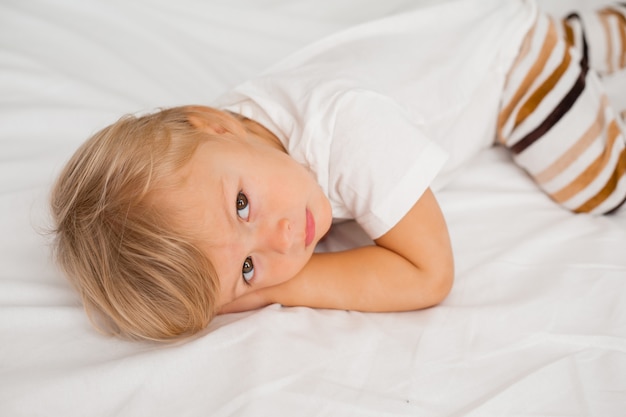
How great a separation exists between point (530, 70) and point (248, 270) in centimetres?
72

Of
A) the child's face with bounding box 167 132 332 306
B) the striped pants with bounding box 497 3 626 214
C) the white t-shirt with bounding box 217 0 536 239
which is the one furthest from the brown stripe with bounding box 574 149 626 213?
the child's face with bounding box 167 132 332 306

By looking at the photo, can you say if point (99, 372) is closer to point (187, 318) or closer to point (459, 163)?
point (187, 318)

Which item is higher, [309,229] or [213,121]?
[213,121]

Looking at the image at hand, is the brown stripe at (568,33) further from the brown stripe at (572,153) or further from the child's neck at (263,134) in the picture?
the child's neck at (263,134)

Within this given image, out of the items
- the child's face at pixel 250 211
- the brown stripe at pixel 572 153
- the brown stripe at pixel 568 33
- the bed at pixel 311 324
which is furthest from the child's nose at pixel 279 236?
the brown stripe at pixel 568 33

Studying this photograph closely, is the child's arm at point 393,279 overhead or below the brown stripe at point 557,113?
below

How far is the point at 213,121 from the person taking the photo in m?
1.01

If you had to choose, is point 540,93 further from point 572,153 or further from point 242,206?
point 242,206

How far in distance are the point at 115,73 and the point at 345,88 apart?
0.59 metres

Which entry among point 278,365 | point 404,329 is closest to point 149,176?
point 278,365

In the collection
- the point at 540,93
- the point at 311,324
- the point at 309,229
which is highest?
the point at 540,93

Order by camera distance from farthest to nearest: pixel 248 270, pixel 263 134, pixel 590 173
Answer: pixel 590 173 → pixel 263 134 → pixel 248 270

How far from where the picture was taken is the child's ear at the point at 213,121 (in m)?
1.00

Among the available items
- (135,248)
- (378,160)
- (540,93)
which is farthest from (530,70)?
(135,248)
